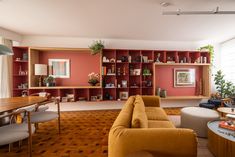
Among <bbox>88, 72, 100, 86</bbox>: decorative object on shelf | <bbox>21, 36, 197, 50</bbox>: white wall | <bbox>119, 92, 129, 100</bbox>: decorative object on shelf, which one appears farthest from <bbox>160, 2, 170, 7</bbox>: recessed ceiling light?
<bbox>119, 92, 129, 100</bbox>: decorative object on shelf

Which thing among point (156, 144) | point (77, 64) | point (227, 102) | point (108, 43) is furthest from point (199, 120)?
→ point (77, 64)

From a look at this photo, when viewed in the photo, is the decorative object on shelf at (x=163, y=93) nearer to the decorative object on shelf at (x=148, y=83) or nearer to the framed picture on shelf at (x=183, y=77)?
the decorative object on shelf at (x=148, y=83)

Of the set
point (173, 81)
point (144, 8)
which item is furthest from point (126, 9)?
point (173, 81)

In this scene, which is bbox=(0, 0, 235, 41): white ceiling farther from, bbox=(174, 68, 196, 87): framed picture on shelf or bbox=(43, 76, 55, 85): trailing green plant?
bbox=(43, 76, 55, 85): trailing green plant

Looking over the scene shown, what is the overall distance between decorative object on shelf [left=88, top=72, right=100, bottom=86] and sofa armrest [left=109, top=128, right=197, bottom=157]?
342cm

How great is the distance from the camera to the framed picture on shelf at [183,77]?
5398mm

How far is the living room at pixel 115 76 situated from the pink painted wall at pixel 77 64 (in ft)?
0.11

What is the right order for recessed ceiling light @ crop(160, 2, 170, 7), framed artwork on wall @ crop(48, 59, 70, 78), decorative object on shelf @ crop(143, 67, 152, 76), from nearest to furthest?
recessed ceiling light @ crop(160, 2, 170, 7)
framed artwork on wall @ crop(48, 59, 70, 78)
decorative object on shelf @ crop(143, 67, 152, 76)

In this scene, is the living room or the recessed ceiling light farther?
the recessed ceiling light

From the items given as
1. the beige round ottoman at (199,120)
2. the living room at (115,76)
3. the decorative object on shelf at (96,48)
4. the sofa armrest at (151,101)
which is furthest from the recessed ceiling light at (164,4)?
the decorative object on shelf at (96,48)

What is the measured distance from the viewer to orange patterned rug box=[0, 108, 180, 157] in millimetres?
2334

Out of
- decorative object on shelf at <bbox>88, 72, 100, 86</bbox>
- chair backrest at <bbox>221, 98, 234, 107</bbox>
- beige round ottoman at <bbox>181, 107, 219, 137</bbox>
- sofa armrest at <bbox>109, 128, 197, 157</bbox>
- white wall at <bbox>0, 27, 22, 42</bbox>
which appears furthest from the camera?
decorative object on shelf at <bbox>88, 72, 100, 86</bbox>

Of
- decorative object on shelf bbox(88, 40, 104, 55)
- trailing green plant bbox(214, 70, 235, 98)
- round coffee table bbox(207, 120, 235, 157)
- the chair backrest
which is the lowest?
round coffee table bbox(207, 120, 235, 157)

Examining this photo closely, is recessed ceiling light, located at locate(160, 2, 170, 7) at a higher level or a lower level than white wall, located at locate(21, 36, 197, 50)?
higher
